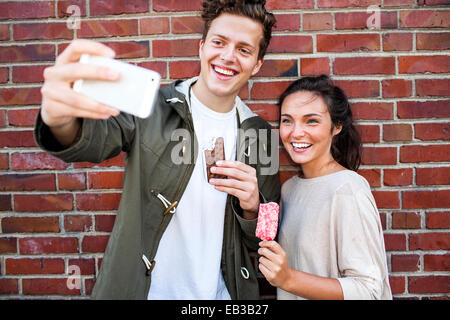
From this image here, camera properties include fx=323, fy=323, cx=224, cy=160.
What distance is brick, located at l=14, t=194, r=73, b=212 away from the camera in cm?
226

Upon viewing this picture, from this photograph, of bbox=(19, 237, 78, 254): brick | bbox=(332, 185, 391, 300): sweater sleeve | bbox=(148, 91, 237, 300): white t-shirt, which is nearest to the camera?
bbox=(332, 185, 391, 300): sweater sleeve

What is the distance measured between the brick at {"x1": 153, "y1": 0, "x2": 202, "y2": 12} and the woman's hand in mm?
1599

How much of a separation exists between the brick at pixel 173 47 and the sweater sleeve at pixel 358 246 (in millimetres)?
1358

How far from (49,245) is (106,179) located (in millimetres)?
625

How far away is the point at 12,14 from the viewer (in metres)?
2.20

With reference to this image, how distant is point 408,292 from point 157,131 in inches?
80.8

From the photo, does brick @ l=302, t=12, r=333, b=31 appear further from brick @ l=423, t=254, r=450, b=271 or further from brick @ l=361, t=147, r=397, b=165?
brick @ l=423, t=254, r=450, b=271

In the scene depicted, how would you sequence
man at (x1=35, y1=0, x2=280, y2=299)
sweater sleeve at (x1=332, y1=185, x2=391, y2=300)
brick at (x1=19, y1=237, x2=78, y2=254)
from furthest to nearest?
brick at (x1=19, y1=237, x2=78, y2=254), man at (x1=35, y1=0, x2=280, y2=299), sweater sleeve at (x1=332, y1=185, x2=391, y2=300)

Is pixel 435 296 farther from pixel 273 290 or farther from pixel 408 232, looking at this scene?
pixel 273 290

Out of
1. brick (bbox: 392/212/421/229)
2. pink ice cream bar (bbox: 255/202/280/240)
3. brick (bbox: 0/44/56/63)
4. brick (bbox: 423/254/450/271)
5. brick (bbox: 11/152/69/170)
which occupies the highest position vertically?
brick (bbox: 0/44/56/63)

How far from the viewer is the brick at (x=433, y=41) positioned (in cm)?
218

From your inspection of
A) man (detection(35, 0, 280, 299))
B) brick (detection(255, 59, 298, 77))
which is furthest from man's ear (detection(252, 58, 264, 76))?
brick (detection(255, 59, 298, 77))

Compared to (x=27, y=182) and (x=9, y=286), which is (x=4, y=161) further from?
(x=9, y=286)

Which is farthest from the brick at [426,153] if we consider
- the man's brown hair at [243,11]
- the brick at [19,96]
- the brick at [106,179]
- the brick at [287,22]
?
the brick at [19,96]
